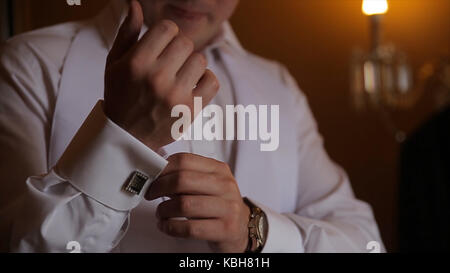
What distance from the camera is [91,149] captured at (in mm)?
291

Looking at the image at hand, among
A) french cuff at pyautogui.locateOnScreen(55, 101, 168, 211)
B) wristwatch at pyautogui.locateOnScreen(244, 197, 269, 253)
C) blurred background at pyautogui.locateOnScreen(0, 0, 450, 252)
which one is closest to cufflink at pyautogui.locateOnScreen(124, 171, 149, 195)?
french cuff at pyautogui.locateOnScreen(55, 101, 168, 211)

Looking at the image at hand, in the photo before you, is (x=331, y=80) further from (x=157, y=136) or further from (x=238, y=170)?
(x=157, y=136)

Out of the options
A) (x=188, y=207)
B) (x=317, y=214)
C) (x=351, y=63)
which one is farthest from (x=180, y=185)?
(x=351, y=63)

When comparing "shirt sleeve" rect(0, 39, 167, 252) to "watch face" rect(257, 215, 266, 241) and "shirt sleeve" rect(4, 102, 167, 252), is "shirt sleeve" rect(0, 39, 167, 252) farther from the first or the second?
"watch face" rect(257, 215, 266, 241)

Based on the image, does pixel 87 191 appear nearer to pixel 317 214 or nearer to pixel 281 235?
pixel 281 235

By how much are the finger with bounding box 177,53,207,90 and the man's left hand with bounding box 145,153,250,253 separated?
2.1 inches

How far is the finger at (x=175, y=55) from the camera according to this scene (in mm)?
272

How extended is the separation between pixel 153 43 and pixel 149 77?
0.02 metres

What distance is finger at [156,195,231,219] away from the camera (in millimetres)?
308

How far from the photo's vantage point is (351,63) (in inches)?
29.5

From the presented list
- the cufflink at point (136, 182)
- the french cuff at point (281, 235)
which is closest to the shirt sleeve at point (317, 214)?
the french cuff at point (281, 235)

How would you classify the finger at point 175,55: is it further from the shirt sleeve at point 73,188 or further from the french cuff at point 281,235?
the french cuff at point 281,235
